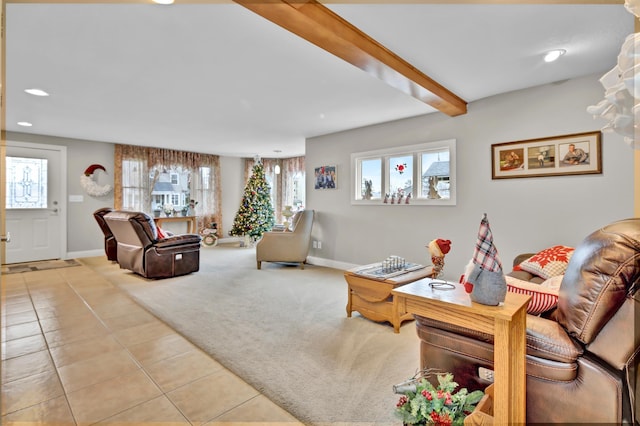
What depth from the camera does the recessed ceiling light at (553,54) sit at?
8.38 ft

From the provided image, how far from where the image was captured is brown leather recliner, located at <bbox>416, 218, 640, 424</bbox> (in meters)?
1.10

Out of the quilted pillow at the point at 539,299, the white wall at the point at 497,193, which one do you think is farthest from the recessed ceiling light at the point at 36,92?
the quilted pillow at the point at 539,299

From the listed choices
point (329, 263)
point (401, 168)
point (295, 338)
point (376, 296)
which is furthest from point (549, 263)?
point (329, 263)

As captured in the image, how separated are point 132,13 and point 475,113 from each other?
3.58 m

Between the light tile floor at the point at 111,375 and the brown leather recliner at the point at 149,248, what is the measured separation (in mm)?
1195

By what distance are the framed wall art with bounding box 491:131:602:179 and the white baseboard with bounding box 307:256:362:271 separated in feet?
8.56

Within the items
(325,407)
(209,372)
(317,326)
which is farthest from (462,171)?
(209,372)

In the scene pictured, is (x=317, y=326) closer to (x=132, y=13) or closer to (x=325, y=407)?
(x=325, y=407)

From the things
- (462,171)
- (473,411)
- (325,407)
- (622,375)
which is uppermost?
(462,171)

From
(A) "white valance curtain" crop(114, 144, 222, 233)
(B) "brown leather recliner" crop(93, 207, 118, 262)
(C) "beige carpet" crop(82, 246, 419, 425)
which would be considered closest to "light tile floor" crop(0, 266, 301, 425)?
(C) "beige carpet" crop(82, 246, 419, 425)

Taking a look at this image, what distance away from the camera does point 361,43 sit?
92.1 inches

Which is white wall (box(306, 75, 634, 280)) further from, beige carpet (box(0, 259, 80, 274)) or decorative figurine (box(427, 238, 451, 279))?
beige carpet (box(0, 259, 80, 274))

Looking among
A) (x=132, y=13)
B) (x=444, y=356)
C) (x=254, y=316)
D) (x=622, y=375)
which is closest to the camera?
(x=622, y=375)

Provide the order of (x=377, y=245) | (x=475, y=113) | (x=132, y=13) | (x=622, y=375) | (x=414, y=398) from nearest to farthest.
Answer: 1. (x=622, y=375)
2. (x=414, y=398)
3. (x=132, y=13)
4. (x=475, y=113)
5. (x=377, y=245)
